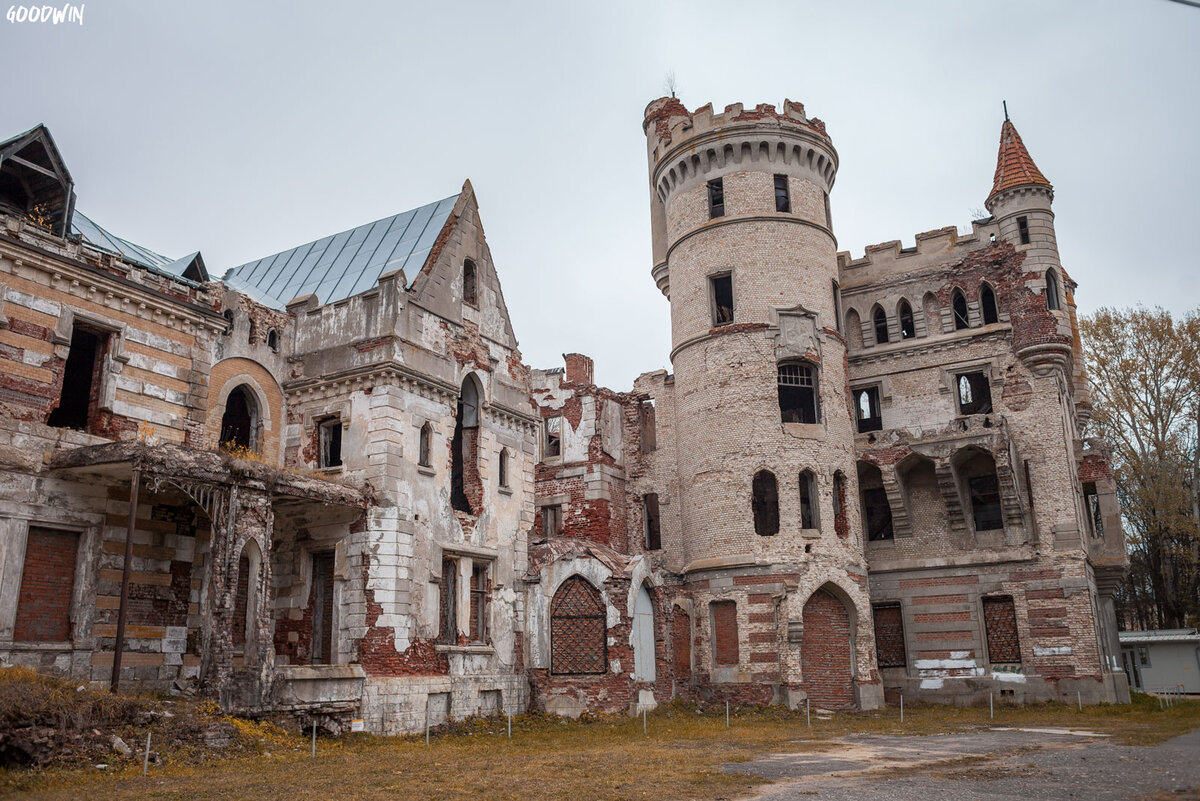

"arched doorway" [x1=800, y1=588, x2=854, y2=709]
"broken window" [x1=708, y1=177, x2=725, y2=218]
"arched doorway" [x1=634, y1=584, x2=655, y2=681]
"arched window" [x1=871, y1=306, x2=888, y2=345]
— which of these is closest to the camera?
"arched doorway" [x1=634, y1=584, x2=655, y2=681]

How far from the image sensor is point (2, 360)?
57.9 feet

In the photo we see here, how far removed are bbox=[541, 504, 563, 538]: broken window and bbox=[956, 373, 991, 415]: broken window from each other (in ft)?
46.6

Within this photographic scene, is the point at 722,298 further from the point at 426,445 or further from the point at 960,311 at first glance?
the point at 426,445

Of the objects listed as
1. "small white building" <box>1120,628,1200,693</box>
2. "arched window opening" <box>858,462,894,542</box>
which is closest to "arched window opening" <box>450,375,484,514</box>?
"arched window opening" <box>858,462,894,542</box>

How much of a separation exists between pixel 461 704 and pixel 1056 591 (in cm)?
1818

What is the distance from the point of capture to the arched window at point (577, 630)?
2516 cm

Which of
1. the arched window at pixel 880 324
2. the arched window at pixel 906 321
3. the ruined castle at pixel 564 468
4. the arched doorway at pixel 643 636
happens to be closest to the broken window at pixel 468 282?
the ruined castle at pixel 564 468

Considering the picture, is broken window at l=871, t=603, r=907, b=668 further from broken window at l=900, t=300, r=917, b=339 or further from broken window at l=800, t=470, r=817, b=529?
broken window at l=900, t=300, r=917, b=339

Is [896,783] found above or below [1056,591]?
below

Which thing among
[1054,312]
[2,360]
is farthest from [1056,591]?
[2,360]

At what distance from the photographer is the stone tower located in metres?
28.9

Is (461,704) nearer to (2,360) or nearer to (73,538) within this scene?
(73,538)

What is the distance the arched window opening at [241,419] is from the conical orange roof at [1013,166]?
2468 cm

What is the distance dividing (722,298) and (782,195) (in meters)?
3.88
